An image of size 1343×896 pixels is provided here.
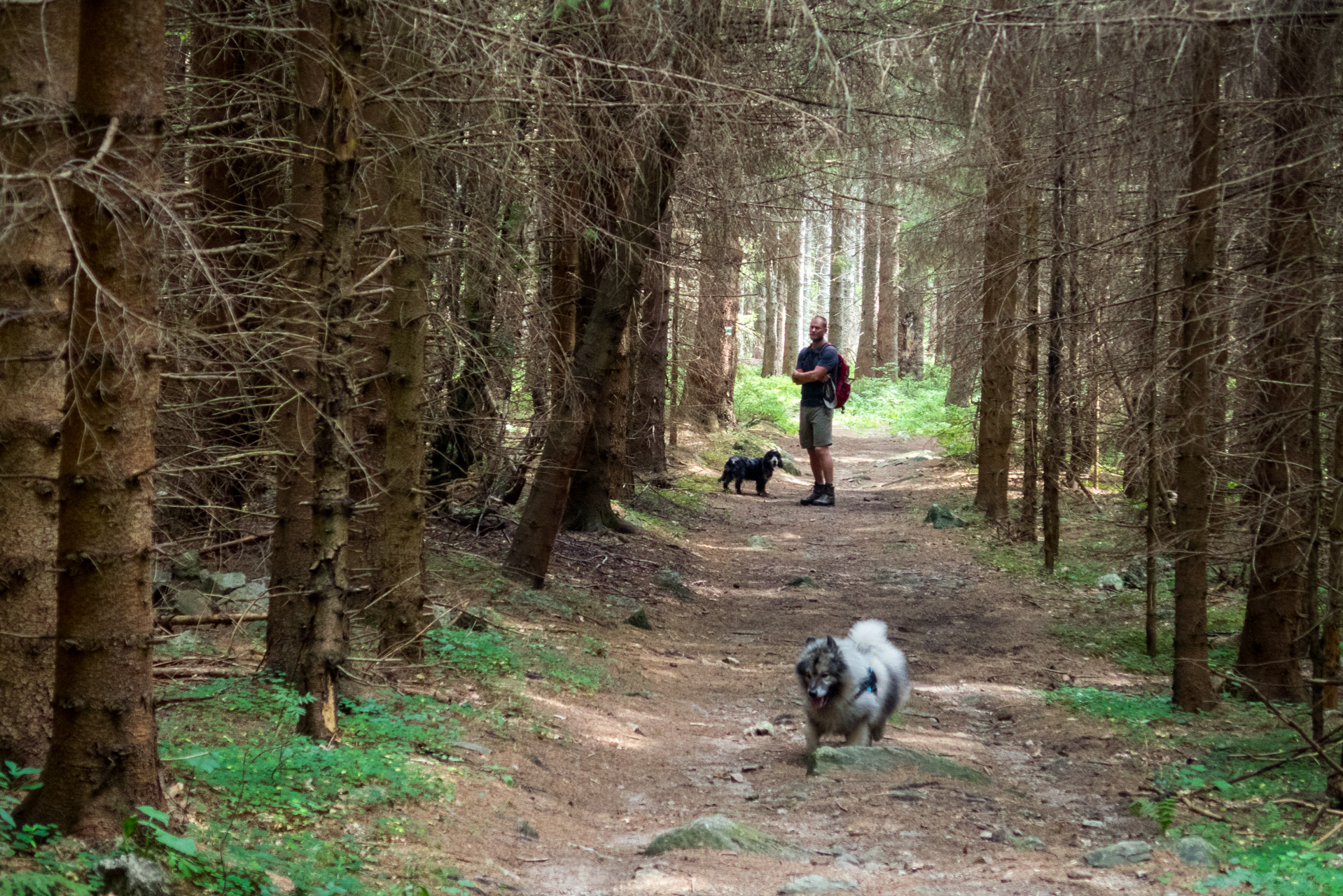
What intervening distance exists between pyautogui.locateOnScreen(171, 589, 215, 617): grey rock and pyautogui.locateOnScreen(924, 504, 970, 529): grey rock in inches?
458

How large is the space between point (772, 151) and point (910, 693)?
5430 millimetres

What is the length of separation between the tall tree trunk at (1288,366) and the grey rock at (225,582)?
7.26 m

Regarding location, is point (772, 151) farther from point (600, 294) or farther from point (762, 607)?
point (762, 607)

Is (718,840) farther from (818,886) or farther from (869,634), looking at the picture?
(869,634)

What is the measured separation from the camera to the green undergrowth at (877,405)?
103 ft

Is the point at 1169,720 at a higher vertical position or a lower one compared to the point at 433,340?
lower

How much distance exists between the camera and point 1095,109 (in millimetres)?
7680

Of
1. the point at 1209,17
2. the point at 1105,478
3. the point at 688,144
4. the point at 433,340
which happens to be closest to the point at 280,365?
the point at 433,340

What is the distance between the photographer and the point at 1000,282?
42.5 feet

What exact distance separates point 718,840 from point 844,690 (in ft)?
6.82

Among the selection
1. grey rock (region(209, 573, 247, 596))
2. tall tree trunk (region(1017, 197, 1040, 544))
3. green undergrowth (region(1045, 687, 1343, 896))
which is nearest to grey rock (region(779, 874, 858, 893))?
green undergrowth (region(1045, 687, 1343, 896))

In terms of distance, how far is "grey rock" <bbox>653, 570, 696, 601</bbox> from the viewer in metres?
12.1

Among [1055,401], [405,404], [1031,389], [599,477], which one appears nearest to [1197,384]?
[1055,401]

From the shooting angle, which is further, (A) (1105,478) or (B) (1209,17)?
(A) (1105,478)
